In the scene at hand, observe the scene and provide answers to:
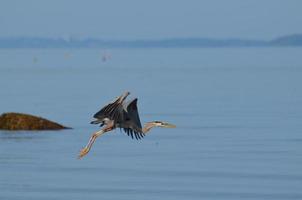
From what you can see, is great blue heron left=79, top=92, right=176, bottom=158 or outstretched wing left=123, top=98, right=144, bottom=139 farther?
outstretched wing left=123, top=98, right=144, bottom=139

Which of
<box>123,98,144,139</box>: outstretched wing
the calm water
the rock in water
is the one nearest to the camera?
<box>123,98,144,139</box>: outstretched wing

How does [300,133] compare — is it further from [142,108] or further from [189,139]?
[142,108]

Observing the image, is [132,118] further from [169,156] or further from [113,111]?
[169,156]

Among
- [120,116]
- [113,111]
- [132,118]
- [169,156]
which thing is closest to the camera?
[113,111]

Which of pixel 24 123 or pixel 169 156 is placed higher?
pixel 24 123

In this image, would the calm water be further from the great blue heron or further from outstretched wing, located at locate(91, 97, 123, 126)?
outstretched wing, located at locate(91, 97, 123, 126)

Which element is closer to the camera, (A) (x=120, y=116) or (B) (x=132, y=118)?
(A) (x=120, y=116)

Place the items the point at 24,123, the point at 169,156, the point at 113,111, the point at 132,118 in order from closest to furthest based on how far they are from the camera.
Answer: the point at 113,111
the point at 132,118
the point at 169,156
the point at 24,123

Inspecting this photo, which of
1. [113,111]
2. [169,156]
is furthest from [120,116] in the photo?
[169,156]

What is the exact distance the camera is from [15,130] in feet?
107

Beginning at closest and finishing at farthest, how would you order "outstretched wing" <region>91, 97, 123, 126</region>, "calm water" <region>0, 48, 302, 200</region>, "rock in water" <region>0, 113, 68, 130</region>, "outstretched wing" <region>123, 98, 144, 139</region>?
"outstretched wing" <region>91, 97, 123, 126</region>, "outstretched wing" <region>123, 98, 144, 139</region>, "calm water" <region>0, 48, 302, 200</region>, "rock in water" <region>0, 113, 68, 130</region>

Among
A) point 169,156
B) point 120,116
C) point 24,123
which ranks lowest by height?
point 120,116

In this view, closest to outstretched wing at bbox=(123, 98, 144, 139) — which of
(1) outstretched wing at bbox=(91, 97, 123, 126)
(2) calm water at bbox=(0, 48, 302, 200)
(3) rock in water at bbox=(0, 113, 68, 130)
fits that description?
(1) outstretched wing at bbox=(91, 97, 123, 126)

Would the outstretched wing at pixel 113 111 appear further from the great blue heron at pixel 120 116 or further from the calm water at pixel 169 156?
the calm water at pixel 169 156
